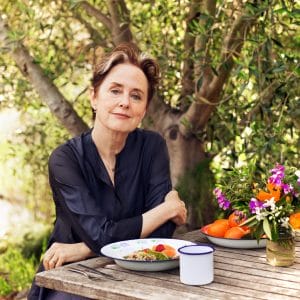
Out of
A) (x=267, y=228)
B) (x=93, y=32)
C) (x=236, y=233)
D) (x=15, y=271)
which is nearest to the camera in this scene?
(x=267, y=228)

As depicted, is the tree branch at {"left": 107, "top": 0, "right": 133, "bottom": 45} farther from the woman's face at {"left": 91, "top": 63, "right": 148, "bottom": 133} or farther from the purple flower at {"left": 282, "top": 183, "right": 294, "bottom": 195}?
the purple flower at {"left": 282, "top": 183, "right": 294, "bottom": 195}

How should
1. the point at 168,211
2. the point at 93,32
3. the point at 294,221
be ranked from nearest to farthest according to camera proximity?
the point at 294,221
the point at 168,211
the point at 93,32

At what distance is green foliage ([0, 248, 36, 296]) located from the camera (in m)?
5.87

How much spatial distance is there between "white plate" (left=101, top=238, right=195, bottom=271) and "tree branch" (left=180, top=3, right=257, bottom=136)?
148 cm

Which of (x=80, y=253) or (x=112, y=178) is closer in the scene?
(x=80, y=253)

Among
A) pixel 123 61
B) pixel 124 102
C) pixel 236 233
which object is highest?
pixel 123 61

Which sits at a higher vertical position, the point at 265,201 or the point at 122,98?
the point at 122,98

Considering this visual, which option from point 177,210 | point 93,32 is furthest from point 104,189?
point 93,32

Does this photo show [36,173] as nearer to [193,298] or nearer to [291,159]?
[291,159]

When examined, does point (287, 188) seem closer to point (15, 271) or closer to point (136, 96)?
point (136, 96)

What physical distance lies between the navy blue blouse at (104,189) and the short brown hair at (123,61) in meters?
0.27

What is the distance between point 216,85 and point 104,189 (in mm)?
1693

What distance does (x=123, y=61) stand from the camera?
311 cm

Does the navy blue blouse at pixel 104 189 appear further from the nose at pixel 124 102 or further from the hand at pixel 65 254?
the nose at pixel 124 102
